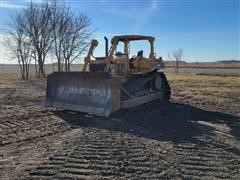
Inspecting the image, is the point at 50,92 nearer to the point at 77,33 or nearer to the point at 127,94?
the point at 127,94

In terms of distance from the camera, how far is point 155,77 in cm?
1146

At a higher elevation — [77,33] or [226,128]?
[77,33]

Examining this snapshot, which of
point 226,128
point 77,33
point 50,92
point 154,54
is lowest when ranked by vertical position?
point 226,128

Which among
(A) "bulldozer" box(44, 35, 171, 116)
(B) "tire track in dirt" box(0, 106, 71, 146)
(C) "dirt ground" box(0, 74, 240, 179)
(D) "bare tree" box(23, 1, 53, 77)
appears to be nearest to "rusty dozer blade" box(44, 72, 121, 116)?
(A) "bulldozer" box(44, 35, 171, 116)

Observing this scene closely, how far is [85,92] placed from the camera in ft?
30.0

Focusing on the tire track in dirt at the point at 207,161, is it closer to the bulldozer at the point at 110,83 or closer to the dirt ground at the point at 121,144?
the dirt ground at the point at 121,144

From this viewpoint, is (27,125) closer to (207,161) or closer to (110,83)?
(110,83)

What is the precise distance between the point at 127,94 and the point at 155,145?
134 inches

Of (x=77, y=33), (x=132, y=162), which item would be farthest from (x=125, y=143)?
(x=77, y=33)

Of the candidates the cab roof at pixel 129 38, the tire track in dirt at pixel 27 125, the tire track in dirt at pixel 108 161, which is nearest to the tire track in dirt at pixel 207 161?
the tire track in dirt at pixel 108 161

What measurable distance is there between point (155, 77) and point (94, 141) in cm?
590

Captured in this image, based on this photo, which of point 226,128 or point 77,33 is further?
point 77,33

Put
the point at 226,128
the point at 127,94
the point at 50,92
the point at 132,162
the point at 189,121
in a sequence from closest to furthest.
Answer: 1. the point at 132,162
2. the point at 226,128
3. the point at 189,121
4. the point at 127,94
5. the point at 50,92

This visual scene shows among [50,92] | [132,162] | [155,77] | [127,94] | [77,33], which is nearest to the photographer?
[132,162]
